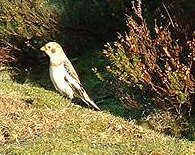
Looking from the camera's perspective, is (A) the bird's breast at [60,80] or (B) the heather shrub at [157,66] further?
(A) the bird's breast at [60,80]

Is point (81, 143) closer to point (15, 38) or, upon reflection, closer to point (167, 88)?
point (167, 88)

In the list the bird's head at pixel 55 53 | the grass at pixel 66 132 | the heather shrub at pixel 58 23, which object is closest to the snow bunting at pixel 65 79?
the bird's head at pixel 55 53

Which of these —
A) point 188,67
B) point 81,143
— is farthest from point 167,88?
point 81,143

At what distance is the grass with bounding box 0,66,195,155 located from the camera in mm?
6578

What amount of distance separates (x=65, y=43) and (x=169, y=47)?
13.3 ft

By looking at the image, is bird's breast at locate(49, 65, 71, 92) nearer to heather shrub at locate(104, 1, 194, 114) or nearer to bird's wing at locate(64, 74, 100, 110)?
bird's wing at locate(64, 74, 100, 110)

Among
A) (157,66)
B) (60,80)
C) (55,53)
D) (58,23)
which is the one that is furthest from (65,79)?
(58,23)

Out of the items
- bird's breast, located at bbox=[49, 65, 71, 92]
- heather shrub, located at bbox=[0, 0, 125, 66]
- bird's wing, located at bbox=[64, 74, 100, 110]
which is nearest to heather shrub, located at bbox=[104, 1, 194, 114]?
→ bird's wing, located at bbox=[64, 74, 100, 110]

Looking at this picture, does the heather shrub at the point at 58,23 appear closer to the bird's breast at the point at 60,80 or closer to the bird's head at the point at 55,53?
the bird's head at the point at 55,53

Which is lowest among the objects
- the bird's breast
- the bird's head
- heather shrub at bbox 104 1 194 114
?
heather shrub at bbox 104 1 194 114

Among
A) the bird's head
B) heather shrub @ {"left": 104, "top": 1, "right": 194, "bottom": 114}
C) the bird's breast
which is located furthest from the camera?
the bird's head

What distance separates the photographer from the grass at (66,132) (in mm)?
6578

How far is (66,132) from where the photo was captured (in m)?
7.03

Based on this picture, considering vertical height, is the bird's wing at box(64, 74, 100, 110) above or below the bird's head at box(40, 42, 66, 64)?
below
